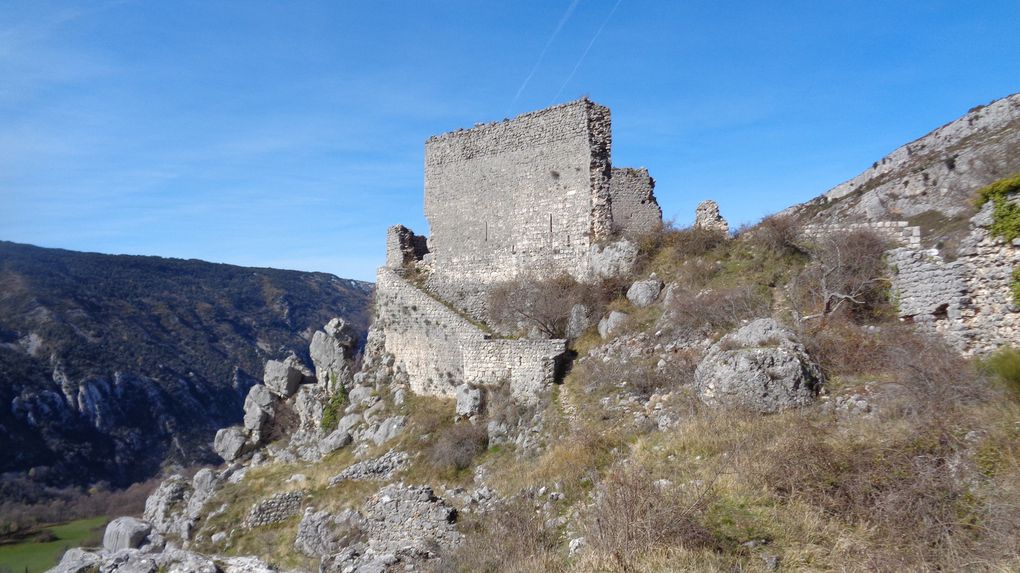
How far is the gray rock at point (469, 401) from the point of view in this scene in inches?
548

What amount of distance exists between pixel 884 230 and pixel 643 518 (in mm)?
9717

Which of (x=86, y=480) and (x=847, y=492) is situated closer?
(x=847, y=492)

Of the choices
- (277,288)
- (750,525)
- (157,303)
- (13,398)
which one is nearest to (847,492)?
(750,525)

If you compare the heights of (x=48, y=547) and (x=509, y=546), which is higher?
(x=509, y=546)

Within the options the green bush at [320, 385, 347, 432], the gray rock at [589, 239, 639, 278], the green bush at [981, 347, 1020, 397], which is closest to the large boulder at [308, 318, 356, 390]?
the green bush at [320, 385, 347, 432]

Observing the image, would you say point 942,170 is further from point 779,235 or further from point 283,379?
point 283,379

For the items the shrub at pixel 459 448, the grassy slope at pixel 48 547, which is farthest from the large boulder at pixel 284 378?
the grassy slope at pixel 48 547

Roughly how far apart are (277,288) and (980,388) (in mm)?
88342

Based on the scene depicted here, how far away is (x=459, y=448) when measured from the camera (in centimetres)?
1293

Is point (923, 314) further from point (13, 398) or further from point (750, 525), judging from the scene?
point (13, 398)

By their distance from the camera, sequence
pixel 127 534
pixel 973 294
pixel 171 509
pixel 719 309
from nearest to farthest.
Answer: pixel 973 294 → pixel 719 309 → pixel 127 534 → pixel 171 509

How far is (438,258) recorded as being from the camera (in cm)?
1906

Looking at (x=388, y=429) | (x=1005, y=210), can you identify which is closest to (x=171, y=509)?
(x=388, y=429)

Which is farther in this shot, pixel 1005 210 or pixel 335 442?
pixel 335 442
